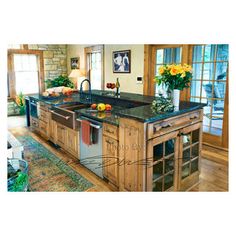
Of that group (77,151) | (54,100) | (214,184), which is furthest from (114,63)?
(214,184)

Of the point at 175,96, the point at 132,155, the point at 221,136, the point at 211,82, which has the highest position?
the point at 211,82

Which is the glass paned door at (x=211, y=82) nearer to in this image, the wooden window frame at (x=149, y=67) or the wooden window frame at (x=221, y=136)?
the wooden window frame at (x=221, y=136)

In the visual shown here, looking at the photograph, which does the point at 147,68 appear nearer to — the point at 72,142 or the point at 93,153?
the point at 72,142

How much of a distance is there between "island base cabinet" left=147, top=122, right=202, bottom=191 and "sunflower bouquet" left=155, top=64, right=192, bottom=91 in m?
0.41

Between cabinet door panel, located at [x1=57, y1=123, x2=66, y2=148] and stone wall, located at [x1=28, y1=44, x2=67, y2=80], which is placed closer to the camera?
cabinet door panel, located at [x1=57, y1=123, x2=66, y2=148]

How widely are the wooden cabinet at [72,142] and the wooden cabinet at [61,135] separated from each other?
94 mm

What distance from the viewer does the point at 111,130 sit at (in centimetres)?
212

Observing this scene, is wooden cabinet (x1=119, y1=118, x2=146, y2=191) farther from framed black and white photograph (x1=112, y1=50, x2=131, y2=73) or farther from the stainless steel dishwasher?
framed black and white photograph (x1=112, y1=50, x2=131, y2=73)

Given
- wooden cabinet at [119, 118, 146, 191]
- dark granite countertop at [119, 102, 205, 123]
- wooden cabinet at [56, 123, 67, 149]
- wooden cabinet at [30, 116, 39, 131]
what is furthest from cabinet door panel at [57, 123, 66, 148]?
dark granite countertop at [119, 102, 205, 123]

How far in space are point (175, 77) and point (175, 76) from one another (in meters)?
0.01

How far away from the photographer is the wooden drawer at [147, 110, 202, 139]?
1773mm

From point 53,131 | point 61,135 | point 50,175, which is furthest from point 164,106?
point 53,131
